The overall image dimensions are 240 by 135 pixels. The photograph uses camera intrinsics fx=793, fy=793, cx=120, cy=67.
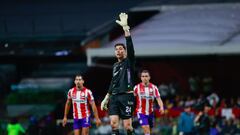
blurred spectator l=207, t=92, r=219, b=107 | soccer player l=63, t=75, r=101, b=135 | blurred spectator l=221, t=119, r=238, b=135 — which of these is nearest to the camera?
soccer player l=63, t=75, r=101, b=135

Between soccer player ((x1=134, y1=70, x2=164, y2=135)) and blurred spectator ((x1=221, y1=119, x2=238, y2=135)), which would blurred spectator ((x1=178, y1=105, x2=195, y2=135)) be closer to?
blurred spectator ((x1=221, y1=119, x2=238, y2=135))

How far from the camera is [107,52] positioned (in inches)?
1254

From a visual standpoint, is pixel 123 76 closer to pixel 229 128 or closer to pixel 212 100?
pixel 229 128

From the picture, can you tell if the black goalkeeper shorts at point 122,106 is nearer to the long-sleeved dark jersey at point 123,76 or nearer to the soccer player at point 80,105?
the long-sleeved dark jersey at point 123,76

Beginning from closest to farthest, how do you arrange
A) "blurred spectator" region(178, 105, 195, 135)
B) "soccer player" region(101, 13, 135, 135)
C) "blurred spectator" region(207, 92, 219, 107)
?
"soccer player" region(101, 13, 135, 135), "blurred spectator" region(178, 105, 195, 135), "blurred spectator" region(207, 92, 219, 107)

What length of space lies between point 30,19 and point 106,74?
19.7ft

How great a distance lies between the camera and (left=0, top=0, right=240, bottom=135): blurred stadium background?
102 ft

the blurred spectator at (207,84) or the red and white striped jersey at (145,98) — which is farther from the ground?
the blurred spectator at (207,84)

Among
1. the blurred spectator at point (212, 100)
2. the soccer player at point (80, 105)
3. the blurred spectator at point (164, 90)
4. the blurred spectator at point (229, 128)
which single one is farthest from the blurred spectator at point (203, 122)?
the blurred spectator at point (164, 90)

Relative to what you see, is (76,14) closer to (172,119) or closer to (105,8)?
(105,8)

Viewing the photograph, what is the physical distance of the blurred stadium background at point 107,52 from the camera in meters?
31.1

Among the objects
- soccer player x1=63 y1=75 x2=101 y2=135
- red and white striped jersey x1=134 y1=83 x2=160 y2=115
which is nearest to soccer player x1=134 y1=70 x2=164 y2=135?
red and white striped jersey x1=134 y1=83 x2=160 y2=115

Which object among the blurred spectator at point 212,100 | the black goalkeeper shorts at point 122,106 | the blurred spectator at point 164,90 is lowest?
the black goalkeeper shorts at point 122,106

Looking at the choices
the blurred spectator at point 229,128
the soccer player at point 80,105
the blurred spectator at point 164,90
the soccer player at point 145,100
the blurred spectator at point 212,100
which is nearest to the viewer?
the soccer player at point 80,105
